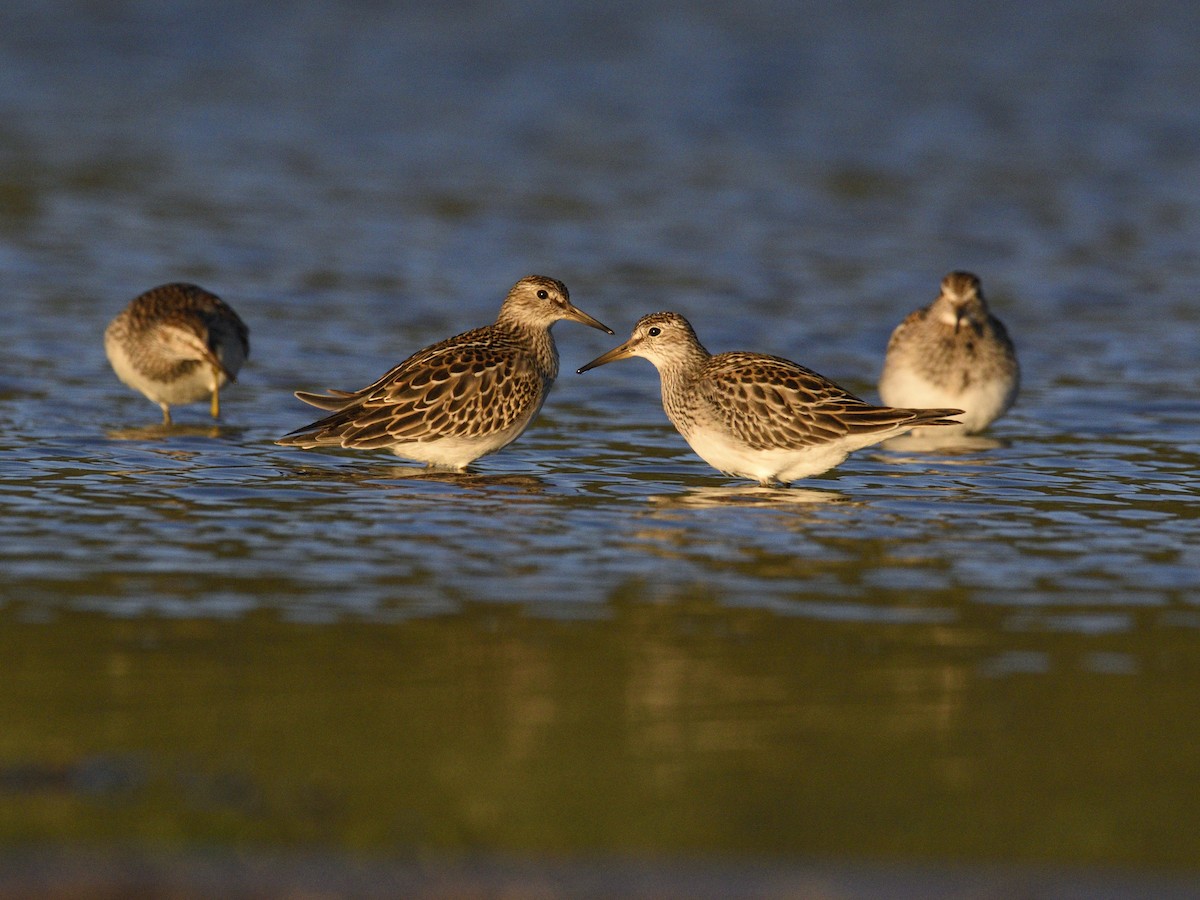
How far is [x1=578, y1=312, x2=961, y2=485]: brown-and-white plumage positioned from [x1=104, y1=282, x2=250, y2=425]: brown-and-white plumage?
13.2ft

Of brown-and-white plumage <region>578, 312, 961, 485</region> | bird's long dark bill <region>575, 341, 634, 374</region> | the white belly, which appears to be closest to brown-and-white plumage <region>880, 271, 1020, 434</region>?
the white belly

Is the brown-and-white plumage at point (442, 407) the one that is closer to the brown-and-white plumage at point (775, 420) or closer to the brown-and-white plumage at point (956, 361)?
the brown-and-white plumage at point (775, 420)

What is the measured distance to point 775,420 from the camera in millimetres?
12039

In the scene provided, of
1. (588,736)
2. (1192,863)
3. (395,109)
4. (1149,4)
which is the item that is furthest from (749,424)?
(1149,4)

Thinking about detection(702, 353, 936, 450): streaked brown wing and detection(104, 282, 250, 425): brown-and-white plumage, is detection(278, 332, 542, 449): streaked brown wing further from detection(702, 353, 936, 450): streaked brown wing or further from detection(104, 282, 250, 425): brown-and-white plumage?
detection(104, 282, 250, 425): brown-and-white plumage

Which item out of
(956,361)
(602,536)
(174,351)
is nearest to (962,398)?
(956,361)

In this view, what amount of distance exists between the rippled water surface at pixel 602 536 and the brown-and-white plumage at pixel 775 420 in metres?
0.29

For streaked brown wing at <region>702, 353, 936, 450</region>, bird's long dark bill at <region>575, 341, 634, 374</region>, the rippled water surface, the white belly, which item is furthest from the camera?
the white belly

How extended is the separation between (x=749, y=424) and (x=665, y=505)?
85cm

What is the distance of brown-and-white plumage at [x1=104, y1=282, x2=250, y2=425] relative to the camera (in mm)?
14469

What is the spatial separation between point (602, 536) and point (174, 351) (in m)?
5.13

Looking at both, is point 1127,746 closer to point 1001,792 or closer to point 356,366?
point 1001,792

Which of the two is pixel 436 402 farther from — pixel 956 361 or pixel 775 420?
pixel 956 361

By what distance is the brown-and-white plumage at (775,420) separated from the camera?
12.0 meters
